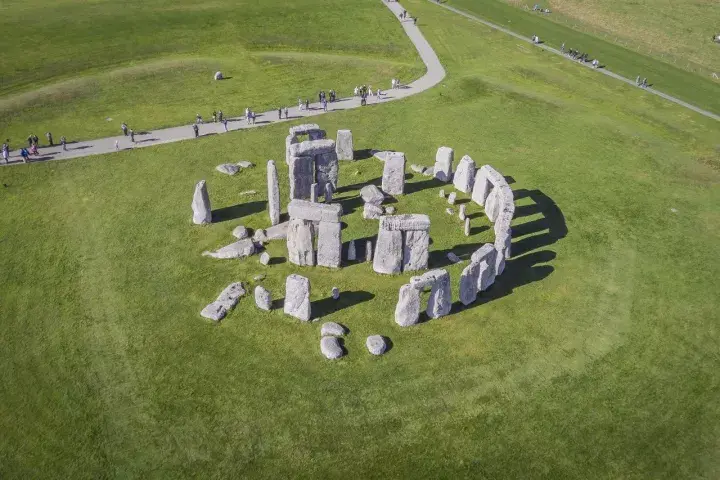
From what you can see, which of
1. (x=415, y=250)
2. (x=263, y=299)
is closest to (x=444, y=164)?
(x=415, y=250)

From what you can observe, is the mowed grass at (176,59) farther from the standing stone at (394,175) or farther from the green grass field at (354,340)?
the standing stone at (394,175)

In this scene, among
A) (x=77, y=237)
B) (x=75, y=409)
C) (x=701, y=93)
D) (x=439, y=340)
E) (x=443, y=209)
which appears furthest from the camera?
(x=701, y=93)

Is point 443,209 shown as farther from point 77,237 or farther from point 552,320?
point 77,237

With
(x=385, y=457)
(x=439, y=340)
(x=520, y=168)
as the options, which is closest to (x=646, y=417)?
(x=439, y=340)

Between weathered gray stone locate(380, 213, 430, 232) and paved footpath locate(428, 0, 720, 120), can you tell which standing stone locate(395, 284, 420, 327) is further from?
paved footpath locate(428, 0, 720, 120)

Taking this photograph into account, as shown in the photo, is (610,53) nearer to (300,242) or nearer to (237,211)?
(237,211)

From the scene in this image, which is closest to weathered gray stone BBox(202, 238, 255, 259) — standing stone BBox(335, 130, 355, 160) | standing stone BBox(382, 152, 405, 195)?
standing stone BBox(382, 152, 405, 195)

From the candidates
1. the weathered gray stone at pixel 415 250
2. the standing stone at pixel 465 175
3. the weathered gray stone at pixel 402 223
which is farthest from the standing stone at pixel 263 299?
the standing stone at pixel 465 175
